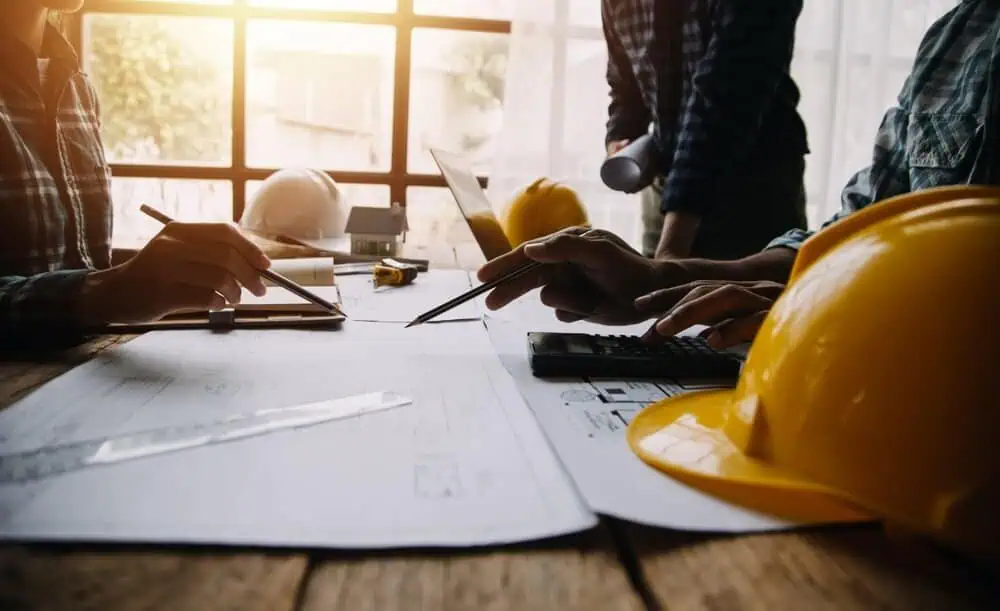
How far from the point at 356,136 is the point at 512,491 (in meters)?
1.89

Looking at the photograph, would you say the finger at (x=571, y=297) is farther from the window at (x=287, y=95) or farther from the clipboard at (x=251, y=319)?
the window at (x=287, y=95)

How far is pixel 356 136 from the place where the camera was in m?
2.11

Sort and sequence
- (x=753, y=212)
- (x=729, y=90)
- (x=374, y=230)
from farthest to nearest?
1. (x=374, y=230)
2. (x=753, y=212)
3. (x=729, y=90)

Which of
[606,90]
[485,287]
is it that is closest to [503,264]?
[485,287]

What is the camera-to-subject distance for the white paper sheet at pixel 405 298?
33.8 inches

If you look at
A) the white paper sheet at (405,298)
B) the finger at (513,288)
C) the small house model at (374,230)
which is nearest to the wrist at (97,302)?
the white paper sheet at (405,298)

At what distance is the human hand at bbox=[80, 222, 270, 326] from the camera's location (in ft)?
2.24

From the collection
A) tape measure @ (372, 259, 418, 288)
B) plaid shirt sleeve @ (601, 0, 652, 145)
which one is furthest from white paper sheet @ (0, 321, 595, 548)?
plaid shirt sleeve @ (601, 0, 652, 145)

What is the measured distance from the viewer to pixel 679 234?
115 centimetres

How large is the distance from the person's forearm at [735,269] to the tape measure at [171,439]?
1.39ft

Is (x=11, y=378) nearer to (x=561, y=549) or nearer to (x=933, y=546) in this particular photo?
(x=561, y=549)

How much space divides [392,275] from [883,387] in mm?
857

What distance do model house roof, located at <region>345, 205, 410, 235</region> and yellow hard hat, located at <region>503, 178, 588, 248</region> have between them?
0.20 m

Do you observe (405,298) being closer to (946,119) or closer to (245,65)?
(946,119)
